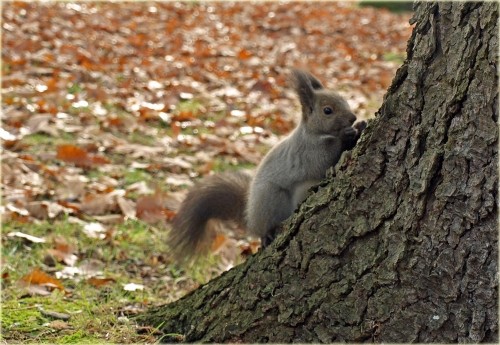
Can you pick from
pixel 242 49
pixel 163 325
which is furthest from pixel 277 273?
pixel 242 49

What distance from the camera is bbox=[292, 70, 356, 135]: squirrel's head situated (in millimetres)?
3223

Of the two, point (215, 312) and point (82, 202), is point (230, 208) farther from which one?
point (82, 202)

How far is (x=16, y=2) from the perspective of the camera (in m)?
9.09

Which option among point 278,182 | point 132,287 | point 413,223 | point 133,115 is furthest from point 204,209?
point 133,115

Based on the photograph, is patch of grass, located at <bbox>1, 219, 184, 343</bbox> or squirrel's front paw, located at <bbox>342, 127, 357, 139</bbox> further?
squirrel's front paw, located at <bbox>342, 127, 357, 139</bbox>

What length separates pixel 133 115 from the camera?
5.64 meters

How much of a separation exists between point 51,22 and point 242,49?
233cm

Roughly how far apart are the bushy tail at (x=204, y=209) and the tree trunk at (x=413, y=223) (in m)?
0.74

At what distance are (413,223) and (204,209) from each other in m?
1.31

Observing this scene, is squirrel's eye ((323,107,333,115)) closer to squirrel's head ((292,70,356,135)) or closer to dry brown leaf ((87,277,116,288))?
squirrel's head ((292,70,356,135))

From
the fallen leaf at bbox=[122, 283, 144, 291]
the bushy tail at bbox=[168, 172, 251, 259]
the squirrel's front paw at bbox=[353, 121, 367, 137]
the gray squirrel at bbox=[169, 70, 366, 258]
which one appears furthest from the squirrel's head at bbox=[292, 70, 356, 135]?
the fallen leaf at bbox=[122, 283, 144, 291]

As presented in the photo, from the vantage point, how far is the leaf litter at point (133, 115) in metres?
3.53

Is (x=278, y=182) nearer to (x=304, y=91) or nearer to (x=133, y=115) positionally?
(x=304, y=91)

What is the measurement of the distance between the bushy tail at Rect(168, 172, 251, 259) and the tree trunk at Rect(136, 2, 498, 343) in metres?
0.74
